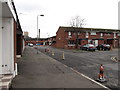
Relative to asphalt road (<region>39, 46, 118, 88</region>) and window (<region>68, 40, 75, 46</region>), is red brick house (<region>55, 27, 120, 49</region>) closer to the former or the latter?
window (<region>68, 40, 75, 46</region>)

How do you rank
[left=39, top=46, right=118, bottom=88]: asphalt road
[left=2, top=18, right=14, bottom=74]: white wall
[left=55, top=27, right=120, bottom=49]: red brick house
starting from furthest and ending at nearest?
1. [left=55, top=27, right=120, bottom=49]: red brick house
2. [left=39, top=46, right=118, bottom=88]: asphalt road
3. [left=2, top=18, right=14, bottom=74]: white wall

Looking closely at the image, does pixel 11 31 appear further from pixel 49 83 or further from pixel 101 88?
pixel 101 88

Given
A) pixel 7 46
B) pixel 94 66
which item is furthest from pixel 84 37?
pixel 7 46

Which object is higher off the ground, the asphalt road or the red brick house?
the red brick house

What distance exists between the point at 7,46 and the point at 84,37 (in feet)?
128

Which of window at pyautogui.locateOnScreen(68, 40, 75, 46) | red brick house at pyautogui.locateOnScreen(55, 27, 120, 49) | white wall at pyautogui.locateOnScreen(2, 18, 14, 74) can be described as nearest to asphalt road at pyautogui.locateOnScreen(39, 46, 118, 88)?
white wall at pyautogui.locateOnScreen(2, 18, 14, 74)

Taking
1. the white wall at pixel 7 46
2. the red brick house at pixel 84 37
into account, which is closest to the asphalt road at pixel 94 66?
the white wall at pixel 7 46

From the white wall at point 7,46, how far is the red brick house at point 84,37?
33.5 metres

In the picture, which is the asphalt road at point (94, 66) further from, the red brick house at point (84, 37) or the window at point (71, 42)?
the window at point (71, 42)

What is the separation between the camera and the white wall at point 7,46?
23.3 ft

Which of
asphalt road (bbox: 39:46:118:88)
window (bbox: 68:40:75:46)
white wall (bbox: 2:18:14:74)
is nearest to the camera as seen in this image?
white wall (bbox: 2:18:14:74)

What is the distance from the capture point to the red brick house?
137 ft

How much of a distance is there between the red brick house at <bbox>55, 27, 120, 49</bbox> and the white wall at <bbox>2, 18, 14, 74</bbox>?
3347 centimetres

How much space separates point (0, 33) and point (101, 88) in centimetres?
558
